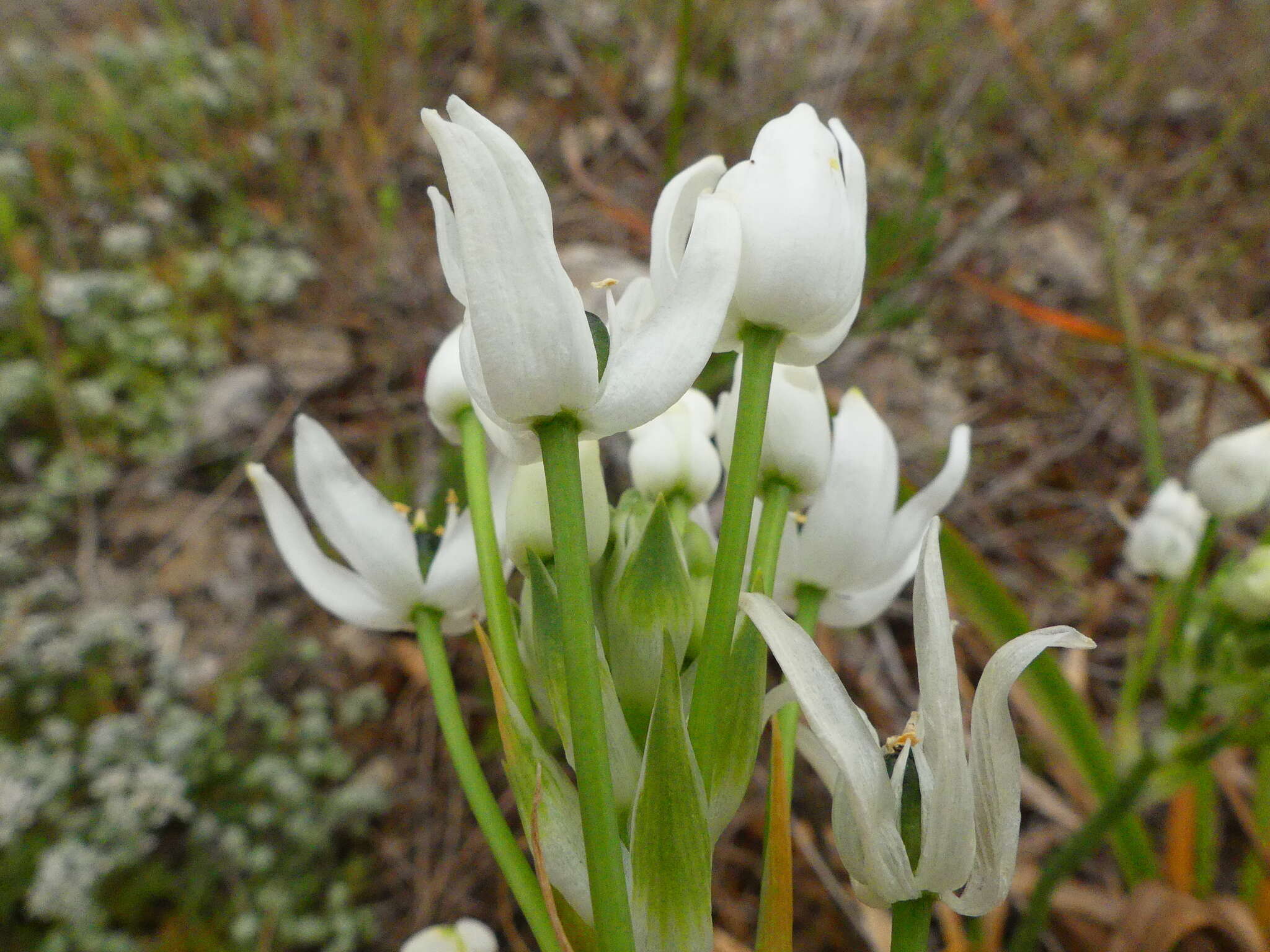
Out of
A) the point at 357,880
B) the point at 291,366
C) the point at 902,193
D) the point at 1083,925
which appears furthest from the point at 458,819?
the point at 902,193

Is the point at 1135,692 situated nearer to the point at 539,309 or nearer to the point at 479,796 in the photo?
the point at 479,796

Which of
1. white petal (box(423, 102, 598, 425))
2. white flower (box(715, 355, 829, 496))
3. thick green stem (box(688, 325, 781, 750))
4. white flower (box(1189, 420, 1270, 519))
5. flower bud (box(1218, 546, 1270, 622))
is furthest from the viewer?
white flower (box(1189, 420, 1270, 519))

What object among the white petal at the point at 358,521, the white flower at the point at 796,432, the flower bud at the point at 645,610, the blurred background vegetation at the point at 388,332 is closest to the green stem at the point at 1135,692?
the blurred background vegetation at the point at 388,332

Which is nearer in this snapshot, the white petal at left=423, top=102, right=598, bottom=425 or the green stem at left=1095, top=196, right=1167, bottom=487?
the white petal at left=423, top=102, right=598, bottom=425

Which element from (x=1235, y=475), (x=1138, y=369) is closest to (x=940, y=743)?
(x=1235, y=475)

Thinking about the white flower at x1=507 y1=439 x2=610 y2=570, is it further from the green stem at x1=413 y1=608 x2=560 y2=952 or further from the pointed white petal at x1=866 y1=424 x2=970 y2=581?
the pointed white petal at x1=866 y1=424 x2=970 y2=581

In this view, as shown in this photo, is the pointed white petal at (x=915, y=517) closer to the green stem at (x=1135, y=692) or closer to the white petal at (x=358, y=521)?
the white petal at (x=358, y=521)

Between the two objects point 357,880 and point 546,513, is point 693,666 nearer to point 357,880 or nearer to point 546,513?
point 546,513

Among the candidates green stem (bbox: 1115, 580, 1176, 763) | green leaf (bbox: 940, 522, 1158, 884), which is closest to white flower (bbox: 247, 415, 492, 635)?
green leaf (bbox: 940, 522, 1158, 884)
